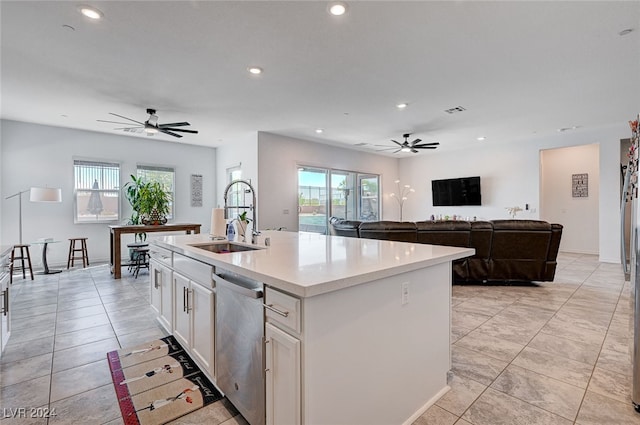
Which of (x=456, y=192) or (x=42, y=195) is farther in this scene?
(x=456, y=192)

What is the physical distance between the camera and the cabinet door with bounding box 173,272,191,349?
2.20 m

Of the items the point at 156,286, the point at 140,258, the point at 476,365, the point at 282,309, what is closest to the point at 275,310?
the point at 282,309

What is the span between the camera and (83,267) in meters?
5.87

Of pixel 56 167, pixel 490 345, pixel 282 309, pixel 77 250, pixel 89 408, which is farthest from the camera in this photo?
pixel 56 167

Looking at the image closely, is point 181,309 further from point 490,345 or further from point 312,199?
point 312,199

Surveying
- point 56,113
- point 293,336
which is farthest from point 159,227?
point 293,336

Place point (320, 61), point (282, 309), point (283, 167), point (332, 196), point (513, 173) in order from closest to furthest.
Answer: point (282, 309), point (320, 61), point (283, 167), point (513, 173), point (332, 196)

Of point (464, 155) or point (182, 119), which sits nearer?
point (182, 119)

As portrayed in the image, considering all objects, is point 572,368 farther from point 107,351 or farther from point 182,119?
point 182,119

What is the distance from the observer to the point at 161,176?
718 centimetres

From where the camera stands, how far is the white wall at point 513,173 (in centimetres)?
602

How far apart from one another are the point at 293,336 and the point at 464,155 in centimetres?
841

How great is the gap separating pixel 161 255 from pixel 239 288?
158 cm

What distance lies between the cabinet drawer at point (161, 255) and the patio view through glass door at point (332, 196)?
4326mm
